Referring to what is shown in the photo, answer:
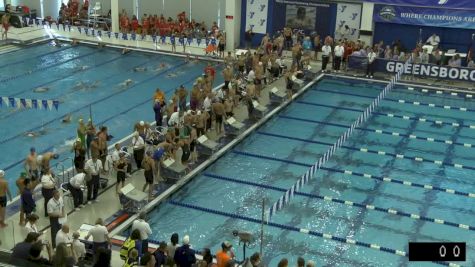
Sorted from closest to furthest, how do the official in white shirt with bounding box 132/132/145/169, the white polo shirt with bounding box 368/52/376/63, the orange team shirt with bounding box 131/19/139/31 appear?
the official in white shirt with bounding box 132/132/145/169 → the white polo shirt with bounding box 368/52/376/63 → the orange team shirt with bounding box 131/19/139/31

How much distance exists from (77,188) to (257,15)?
14565 millimetres

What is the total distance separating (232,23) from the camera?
23391mm

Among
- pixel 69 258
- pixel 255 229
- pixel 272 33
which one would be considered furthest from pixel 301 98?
pixel 69 258

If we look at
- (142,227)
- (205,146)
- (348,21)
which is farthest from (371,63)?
(142,227)

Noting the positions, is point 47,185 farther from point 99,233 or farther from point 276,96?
point 276,96

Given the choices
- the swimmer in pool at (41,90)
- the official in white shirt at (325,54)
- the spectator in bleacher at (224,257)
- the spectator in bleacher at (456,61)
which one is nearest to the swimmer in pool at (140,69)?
the swimmer in pool at (41,90)

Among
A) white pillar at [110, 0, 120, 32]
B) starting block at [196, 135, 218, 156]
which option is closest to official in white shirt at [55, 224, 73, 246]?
starting block at [196, 135, 218, 156]

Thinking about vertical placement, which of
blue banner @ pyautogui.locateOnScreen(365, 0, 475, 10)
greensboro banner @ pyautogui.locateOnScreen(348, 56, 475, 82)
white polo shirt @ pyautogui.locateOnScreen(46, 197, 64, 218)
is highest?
blue banner @ pyautogui.locateOnScreen(365, 0, 475, 10)

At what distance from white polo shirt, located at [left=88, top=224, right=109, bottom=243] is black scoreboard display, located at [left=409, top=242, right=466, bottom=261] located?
14.4 feet

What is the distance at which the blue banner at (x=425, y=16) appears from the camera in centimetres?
2078

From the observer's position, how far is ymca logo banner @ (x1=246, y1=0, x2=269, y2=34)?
23703 mm

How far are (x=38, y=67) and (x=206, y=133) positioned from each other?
828 centimetres

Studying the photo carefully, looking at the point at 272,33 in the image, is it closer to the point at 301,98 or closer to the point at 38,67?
the point at 301,98

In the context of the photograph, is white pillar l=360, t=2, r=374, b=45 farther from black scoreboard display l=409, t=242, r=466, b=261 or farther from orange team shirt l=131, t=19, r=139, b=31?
black scoreboard display l=409, t=242, r=466, b=261
